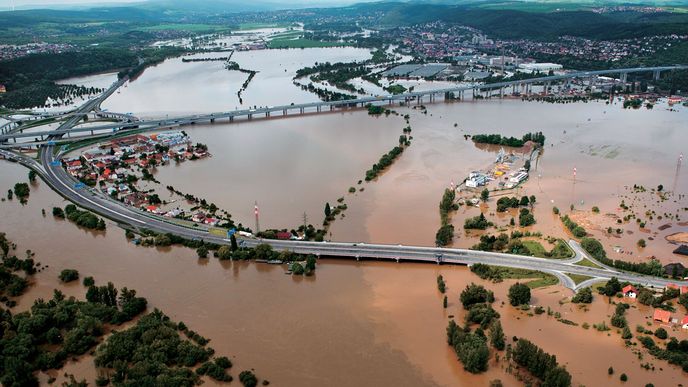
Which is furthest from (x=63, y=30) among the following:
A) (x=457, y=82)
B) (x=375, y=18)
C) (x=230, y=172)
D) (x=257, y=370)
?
(x=257, y=370)

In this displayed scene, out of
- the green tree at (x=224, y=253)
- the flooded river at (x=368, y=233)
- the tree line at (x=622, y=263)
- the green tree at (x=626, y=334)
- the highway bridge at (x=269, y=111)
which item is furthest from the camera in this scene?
the highway bridge at (x=269, y=111)

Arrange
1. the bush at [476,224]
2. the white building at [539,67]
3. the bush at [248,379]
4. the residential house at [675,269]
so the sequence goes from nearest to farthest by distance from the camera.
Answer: the bush at [248,379] → the residential house at [675,269] → the bush at [476,224] → the white building at [539,67]

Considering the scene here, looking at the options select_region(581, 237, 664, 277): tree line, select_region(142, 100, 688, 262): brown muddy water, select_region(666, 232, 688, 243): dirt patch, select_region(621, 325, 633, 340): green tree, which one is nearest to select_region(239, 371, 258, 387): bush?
select_region(142, 100, 688, 262): brown muddy water

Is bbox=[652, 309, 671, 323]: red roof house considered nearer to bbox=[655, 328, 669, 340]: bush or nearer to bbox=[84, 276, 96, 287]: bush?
bbox=[655, 328, 669, 340]: bush

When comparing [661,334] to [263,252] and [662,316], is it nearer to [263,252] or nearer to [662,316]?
[662,316]

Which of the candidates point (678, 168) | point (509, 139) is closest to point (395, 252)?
point (509, 139)

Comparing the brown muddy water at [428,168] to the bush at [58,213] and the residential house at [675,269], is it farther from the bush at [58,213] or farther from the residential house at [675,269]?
the bush at [58,213]

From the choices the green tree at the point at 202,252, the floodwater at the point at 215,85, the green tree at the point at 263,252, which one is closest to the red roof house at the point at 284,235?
the green tree at the point at 263,252
